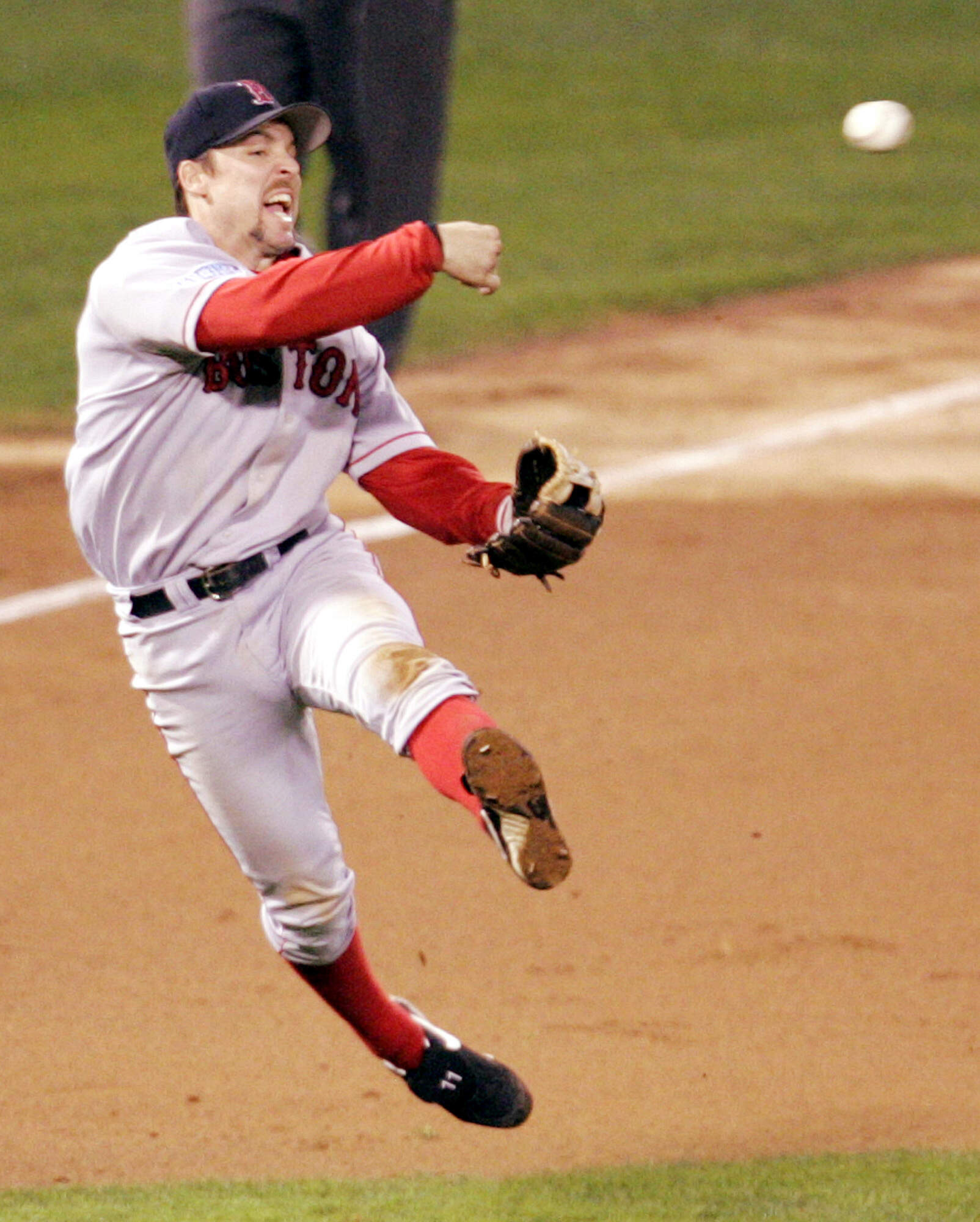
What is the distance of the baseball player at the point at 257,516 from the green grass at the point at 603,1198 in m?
0.50

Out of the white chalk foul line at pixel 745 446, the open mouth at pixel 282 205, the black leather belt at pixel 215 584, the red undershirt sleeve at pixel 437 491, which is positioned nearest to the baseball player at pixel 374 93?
the white chalk foul line at pixel 745 446

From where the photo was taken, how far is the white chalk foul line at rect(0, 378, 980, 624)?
7469mm

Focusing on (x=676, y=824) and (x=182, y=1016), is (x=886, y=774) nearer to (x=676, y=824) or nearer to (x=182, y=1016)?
(x=676, y=824)

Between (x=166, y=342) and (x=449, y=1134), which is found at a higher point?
(x=166, y=342)

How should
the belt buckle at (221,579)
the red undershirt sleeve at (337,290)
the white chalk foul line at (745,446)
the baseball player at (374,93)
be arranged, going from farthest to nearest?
the baseball player at (374,93)
the white chalk foul line at (745,446)
the belt buckle at (221,579)
the red undershirt sleeve at (337,290)

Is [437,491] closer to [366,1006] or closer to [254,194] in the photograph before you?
[254,194]

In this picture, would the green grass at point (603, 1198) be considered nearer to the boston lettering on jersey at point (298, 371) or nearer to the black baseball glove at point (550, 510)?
the black baseball glove at point (550, 510)

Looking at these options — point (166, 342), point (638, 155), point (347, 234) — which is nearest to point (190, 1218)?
point (166, 342)

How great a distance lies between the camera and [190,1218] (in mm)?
3684

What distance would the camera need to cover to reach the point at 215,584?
12.1 feet

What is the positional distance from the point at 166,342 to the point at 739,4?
65.2 ft

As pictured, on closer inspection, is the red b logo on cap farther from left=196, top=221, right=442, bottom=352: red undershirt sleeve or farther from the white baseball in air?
the white baseball in air

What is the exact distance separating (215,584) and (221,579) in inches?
0.6

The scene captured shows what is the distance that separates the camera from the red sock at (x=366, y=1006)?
410 cm
